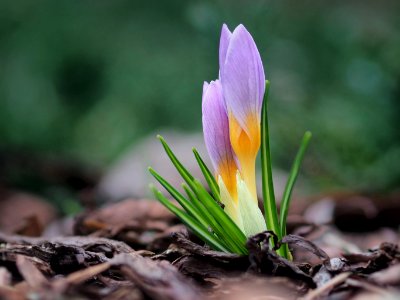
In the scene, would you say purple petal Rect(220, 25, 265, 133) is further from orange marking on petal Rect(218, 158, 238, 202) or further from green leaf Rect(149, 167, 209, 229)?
green leaf Rect(149, 167, 209, 229)

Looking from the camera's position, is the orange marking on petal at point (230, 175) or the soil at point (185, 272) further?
the orange marking on petal at point (230, 175)


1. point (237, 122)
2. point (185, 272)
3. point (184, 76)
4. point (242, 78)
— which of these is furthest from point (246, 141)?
point (184, 76)

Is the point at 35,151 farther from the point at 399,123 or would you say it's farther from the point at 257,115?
the point at 257,115

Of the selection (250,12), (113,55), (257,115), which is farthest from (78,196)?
(113,55)

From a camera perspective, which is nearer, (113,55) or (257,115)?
(257,115)

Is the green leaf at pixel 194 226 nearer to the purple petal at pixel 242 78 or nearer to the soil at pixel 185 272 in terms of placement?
the soil at pixel 185 272

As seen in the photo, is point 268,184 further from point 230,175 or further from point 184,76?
point 184,76

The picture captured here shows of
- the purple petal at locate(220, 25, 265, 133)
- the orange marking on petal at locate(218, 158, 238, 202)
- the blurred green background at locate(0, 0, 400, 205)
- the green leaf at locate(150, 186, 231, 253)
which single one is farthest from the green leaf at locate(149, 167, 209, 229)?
the blurred green background at locate(0, 0, 400, 205)

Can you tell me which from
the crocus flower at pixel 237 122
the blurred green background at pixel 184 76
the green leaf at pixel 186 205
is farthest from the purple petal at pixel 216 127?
the blurred green background at pixel 184 76
